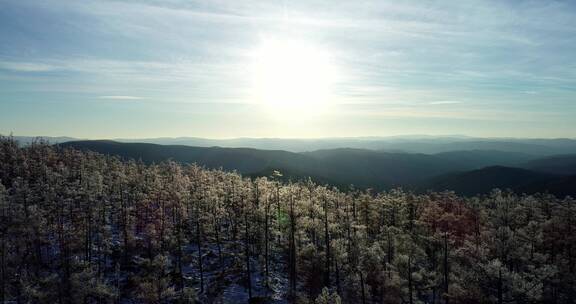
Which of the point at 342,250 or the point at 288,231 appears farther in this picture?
the point at 288,231

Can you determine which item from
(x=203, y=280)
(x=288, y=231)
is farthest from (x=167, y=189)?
(x=288, y=231)

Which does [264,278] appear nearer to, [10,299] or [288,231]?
[288,231]

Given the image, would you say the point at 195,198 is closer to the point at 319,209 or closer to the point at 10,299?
the point at 319,209

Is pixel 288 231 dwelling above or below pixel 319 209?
below

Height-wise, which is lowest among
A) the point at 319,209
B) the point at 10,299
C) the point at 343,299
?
the point at 343,299

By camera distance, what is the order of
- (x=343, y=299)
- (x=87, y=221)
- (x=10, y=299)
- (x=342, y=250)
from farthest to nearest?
(x=87, y=221), (x=343, y=299), (x=342, y=250), (x=10, y=299)

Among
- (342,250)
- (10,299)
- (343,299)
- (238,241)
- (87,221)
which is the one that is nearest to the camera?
(10,299)
